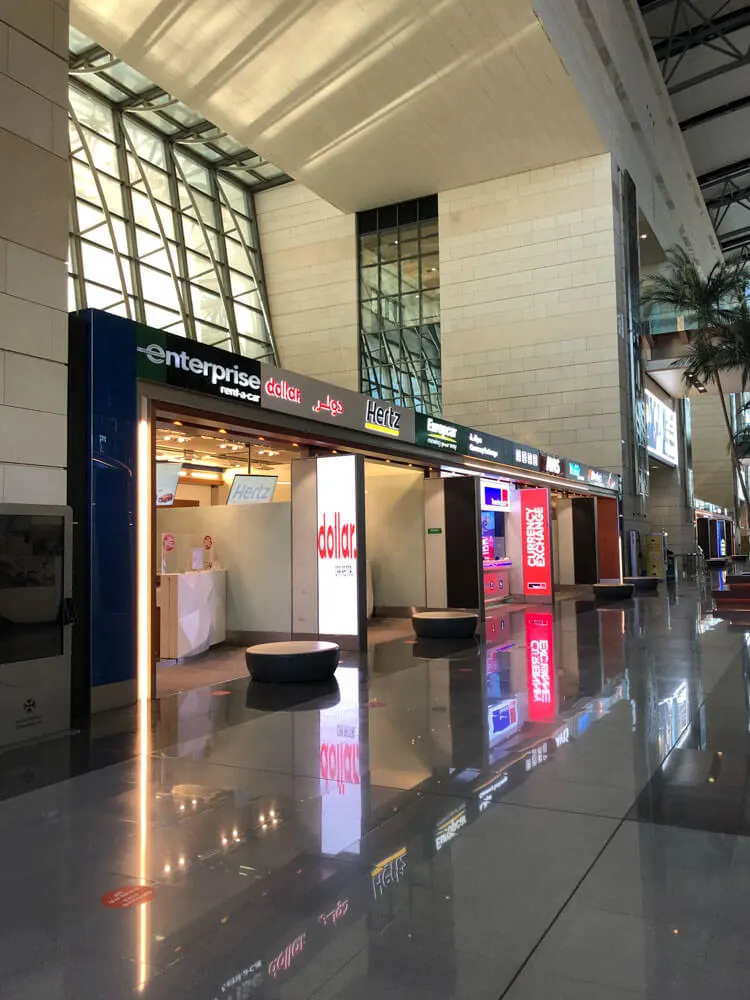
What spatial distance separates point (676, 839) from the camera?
3600 millimetres

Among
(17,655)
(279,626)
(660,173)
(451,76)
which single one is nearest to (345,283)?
(451,76)

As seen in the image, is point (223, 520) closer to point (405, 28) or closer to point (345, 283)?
point (405, 28)

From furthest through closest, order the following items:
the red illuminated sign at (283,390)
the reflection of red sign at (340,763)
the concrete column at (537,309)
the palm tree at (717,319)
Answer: the concrete column at (537,309), the palm tree at (717,319), the red illuminated sign at (283,390), the reflection of red sign at (340,763)

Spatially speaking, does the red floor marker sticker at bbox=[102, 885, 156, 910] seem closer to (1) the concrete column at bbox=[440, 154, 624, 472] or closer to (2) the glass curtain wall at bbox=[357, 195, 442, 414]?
(1) the concrete column at bbox=[440, 154, 624, 472]

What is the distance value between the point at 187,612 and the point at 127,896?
7562mm

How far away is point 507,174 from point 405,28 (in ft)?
27.2

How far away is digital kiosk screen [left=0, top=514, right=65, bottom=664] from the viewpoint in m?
5.98

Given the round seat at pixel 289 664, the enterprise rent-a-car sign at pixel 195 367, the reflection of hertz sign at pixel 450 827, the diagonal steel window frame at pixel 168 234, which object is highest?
the diagonal steel window frame at pixel 168 234

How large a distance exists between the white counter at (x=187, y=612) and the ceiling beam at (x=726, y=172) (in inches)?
1473

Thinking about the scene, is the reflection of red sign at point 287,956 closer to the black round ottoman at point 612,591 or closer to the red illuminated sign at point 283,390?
the red illuminated sign at point 283,390

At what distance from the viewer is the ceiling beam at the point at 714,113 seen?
32188mm

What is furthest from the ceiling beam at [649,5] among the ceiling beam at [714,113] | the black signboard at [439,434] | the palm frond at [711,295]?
the black signboard at [439,434]

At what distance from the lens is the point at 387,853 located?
350 centimetres

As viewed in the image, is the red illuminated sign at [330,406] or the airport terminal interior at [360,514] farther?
the red illuminated sign at [330,406]
